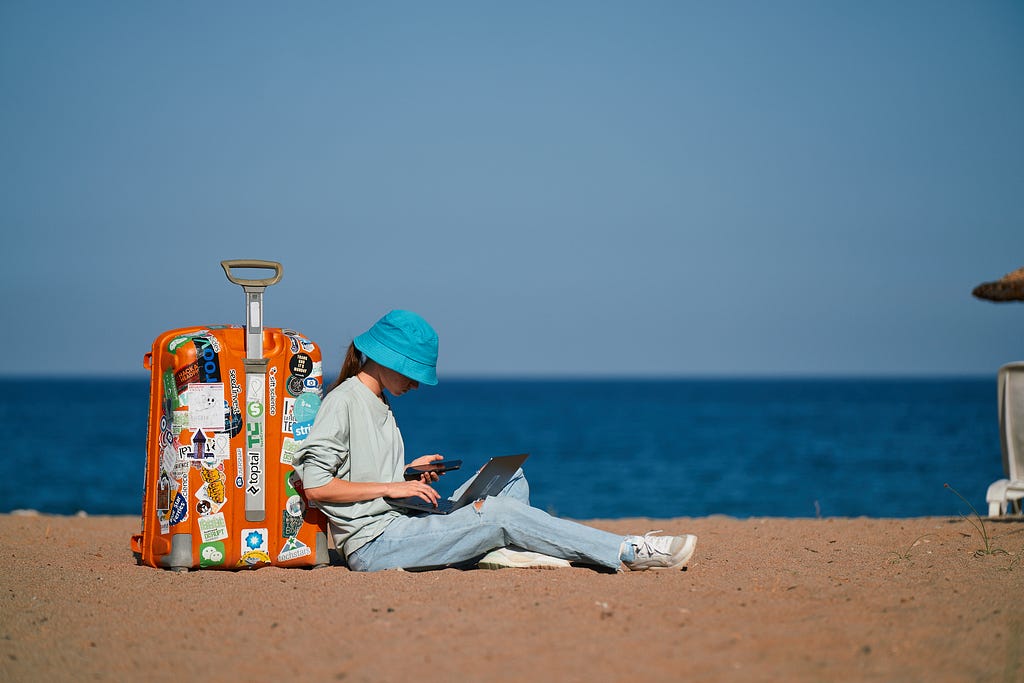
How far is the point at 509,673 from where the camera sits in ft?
11.0

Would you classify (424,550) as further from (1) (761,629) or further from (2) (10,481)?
(2) (10,481)

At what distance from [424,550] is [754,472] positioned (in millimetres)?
22231

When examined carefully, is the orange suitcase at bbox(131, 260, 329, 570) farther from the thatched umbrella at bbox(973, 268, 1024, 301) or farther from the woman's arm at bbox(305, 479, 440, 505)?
the thatched umbrella at bbox(973, 268, 1024, 301)

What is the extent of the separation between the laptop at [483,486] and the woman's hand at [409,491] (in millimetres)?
127

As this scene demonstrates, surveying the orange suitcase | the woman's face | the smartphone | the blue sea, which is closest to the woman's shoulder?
the woman's face

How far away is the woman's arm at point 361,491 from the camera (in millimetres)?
4960

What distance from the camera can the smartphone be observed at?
5.29m

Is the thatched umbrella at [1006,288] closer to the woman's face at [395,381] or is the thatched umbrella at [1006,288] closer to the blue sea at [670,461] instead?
the blue sea at [670,461]

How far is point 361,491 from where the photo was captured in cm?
498

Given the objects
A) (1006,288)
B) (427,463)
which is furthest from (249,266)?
(1006,288)

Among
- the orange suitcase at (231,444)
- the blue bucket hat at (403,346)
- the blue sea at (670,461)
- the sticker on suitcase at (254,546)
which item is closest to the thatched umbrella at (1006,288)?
the blue sea at (670,461)

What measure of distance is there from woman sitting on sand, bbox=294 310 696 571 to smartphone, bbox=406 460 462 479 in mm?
211

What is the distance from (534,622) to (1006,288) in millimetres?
3867

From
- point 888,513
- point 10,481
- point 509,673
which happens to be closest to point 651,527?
point 509,673
